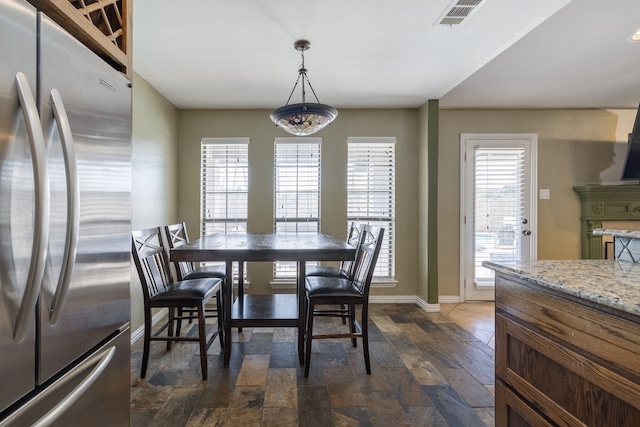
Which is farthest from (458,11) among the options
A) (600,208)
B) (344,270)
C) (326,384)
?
(600,208)

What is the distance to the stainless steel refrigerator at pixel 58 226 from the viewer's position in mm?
700

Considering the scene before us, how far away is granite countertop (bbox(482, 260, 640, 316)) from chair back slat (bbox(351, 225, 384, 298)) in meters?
0.94

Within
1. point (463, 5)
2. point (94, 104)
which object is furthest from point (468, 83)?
point (94, 104)

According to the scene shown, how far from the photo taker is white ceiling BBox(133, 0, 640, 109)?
201 cm

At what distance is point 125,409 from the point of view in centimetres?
121

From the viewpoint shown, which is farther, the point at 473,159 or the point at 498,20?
the point at 473,159

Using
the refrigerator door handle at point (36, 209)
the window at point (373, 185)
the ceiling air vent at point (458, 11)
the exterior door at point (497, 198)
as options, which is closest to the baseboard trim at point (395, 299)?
the window at point (373, 185)

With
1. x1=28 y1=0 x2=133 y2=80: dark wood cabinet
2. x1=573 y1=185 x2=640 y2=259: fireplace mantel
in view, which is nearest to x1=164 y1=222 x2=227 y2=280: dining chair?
x1=28 y1=0 x2=133 y2=80: dark wood cabinet

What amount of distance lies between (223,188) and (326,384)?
106 inches

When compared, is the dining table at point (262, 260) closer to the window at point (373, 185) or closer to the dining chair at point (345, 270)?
the dining chair at point (345, 270)

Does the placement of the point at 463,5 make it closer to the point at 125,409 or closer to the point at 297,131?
the point at 297,131

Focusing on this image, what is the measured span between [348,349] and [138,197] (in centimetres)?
236

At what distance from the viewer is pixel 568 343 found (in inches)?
35.6

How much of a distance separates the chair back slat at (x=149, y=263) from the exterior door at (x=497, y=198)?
3364mm
